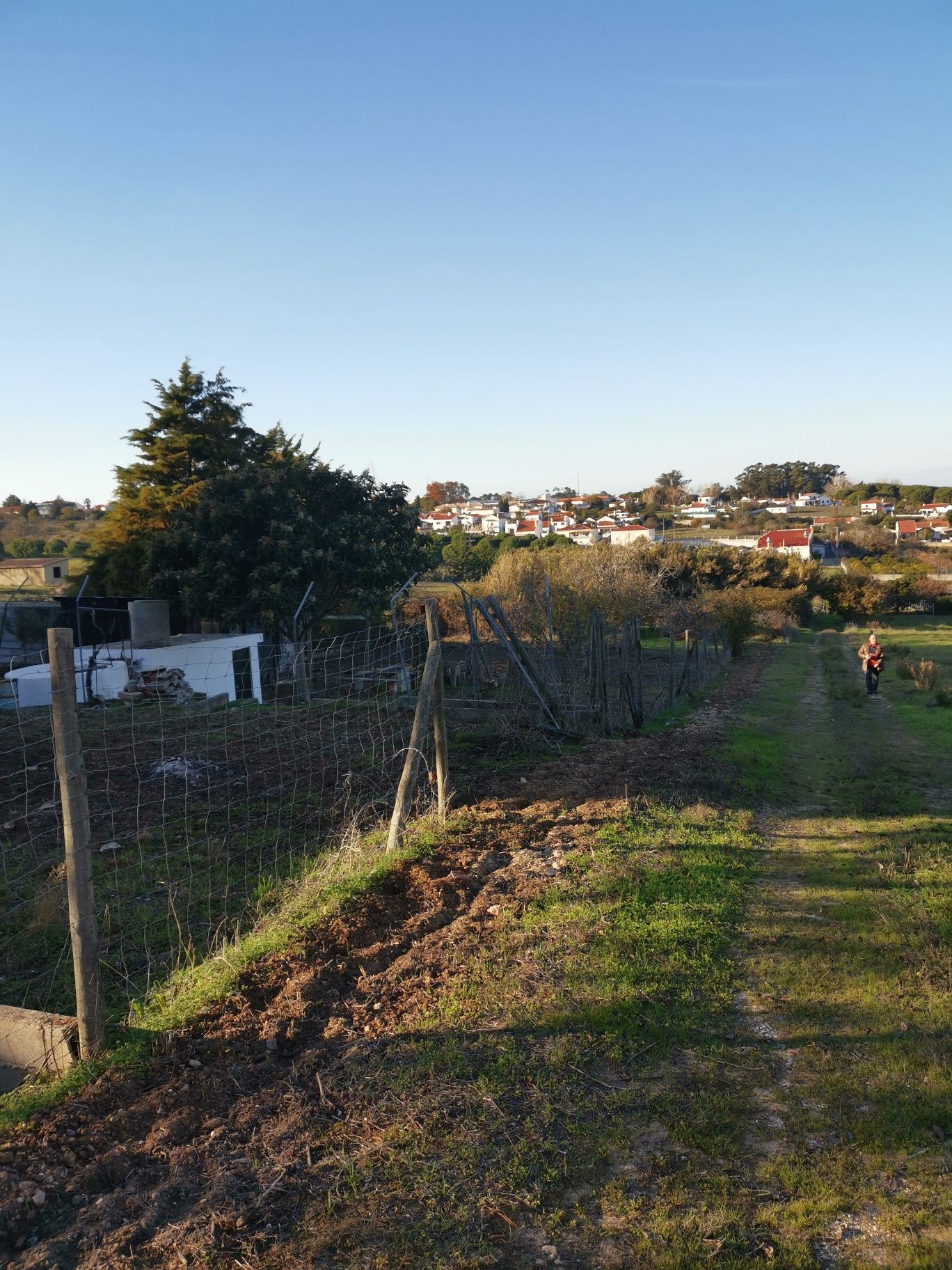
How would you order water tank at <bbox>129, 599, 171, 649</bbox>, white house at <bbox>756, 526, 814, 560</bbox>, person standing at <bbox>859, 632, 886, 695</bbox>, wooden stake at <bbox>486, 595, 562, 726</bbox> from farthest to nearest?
white house at <bbox>756, 526, 814, 560</bbox>, water tank at <bbox>129, 599, 171, 649</bbox>, person standing at <bbox>859, 632, 886, 695</bbox>, wooden stake at <bbox>486, 595, 562, 726</bbox>

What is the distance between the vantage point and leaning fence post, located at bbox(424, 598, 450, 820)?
689cm

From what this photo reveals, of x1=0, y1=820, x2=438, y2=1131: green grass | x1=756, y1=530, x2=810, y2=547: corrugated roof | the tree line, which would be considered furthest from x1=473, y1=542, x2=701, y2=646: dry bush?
x1=756, y1=530, x2=810, y2=547: corrugated roof

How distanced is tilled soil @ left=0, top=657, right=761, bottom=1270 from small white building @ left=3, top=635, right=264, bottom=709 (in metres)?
12.0

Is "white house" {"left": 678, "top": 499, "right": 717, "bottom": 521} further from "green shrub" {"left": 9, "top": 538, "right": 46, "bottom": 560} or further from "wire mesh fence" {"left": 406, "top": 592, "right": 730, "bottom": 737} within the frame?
"wire mesh fence" {"left": 406, "top": 592, "right": 730, "bottom": 737}

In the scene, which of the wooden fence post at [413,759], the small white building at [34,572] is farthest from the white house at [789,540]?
the wooden fence post at [413,759]

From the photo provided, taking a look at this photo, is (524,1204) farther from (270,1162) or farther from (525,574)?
(525,574)

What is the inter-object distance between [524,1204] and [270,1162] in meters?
0.92

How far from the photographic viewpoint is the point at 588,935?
4.91 m

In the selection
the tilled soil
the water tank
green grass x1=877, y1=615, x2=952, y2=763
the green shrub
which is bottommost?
green grass x1=877, y1=615, x2=952, y2=763

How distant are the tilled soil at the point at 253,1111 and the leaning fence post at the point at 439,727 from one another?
125 centimetres

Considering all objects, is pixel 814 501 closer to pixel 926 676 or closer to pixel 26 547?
pixel 26 547

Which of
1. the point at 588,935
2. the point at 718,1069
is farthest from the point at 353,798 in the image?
the point at 718,1069

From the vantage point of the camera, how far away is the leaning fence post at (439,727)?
6887mm

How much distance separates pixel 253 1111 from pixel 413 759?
3237mm
